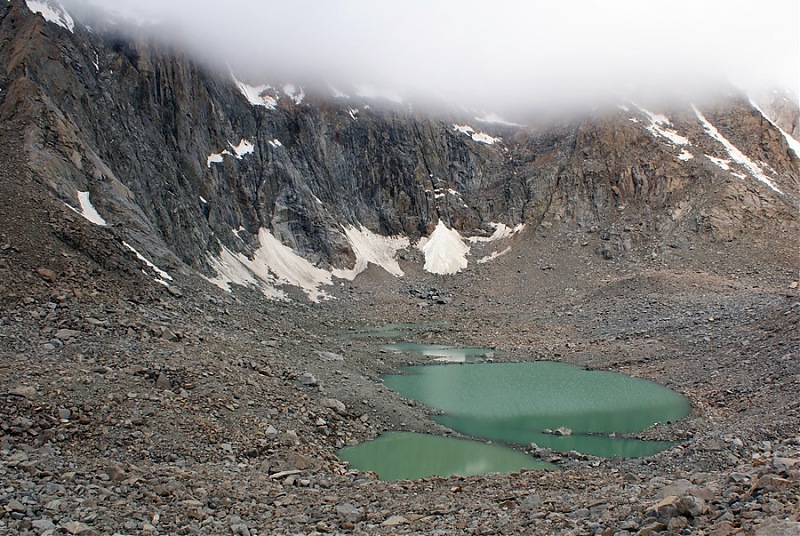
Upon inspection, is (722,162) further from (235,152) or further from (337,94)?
(235,152)

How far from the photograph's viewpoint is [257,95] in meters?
71.7

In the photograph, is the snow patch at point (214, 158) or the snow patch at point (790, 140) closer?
the snow patch at point (214, 158)

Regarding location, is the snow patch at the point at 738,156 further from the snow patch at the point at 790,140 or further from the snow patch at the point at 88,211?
the snow patch at the point at 88,211

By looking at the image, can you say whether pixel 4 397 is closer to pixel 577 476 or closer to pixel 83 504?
pixel 83 504

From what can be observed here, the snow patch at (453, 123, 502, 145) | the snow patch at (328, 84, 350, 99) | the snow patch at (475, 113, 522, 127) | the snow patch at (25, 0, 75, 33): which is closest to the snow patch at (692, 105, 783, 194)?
the snow patch at (475, 113, 522, 127)

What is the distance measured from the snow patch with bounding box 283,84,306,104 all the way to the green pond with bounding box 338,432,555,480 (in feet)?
209

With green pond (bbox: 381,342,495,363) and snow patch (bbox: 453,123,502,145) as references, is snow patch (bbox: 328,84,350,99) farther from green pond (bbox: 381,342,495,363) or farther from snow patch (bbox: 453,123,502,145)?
green pond (bbox: 381,342,495,363)

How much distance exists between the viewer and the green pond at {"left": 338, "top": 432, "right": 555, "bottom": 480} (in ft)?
58.2

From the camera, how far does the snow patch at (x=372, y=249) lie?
2653 inches

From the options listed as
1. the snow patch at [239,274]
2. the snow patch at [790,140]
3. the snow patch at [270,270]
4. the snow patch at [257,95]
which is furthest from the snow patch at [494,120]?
the snow patch at [239,274]

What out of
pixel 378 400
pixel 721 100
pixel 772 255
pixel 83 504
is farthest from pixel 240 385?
pixel 721 100

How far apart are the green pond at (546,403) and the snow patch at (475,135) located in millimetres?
57063

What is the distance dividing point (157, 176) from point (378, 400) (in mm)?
31249

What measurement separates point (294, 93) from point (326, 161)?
10846 millimetres
